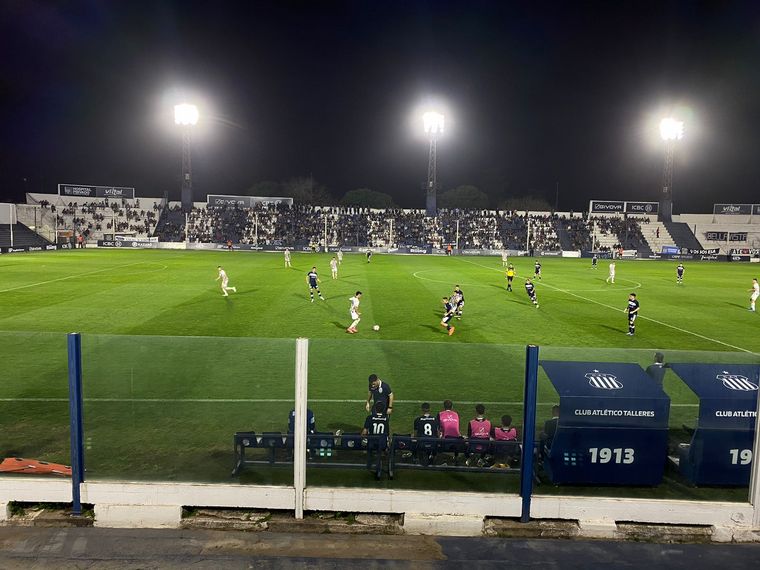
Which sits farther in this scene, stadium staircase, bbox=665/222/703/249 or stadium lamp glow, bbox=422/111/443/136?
stadium staircase, bbox=665/222/703/249

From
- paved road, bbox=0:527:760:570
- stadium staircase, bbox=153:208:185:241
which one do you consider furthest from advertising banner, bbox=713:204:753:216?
paved road, bbox=0:527:760:570

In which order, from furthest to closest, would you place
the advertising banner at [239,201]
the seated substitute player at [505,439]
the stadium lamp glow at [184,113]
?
the advertising banner at [239,201] < the stadium lamp glow at [184,113] < the seated substitute player at [505,439]

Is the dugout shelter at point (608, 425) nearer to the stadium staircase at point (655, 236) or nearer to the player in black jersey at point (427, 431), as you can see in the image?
the player in black jersey at point (427, 431)

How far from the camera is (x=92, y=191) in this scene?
79.2 metres

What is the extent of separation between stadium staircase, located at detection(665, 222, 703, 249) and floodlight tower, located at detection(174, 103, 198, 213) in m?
70.4

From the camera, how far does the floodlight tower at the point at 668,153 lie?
72562 millimetres

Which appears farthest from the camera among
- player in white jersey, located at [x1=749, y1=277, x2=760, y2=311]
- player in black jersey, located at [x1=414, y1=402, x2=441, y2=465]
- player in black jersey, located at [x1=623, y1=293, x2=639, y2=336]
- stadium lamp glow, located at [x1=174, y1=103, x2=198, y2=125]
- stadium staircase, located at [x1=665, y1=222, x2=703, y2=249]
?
stadium staircase, located at [x1=665, y1=222, x2=703, y2=249]

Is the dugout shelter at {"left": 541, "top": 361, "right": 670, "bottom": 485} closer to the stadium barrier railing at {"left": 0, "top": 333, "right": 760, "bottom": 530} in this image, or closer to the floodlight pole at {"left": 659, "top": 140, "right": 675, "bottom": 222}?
the stadium barrier railing at {"left": 0, "top": 333, "right": 760, "bottom": 530}

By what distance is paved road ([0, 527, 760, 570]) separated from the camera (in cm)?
531

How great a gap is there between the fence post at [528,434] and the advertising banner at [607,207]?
85.9 metres

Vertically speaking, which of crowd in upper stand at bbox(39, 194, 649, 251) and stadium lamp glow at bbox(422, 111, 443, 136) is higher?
stadium lamp glow at bbox(422, 111, 443, 136)

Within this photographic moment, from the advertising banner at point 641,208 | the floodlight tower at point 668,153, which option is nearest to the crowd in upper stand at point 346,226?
the advertising banner at point 641,208

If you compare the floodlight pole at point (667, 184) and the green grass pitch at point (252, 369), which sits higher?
the floodlight pole at point (667, 184)

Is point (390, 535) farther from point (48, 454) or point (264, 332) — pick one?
point (264, 332)
